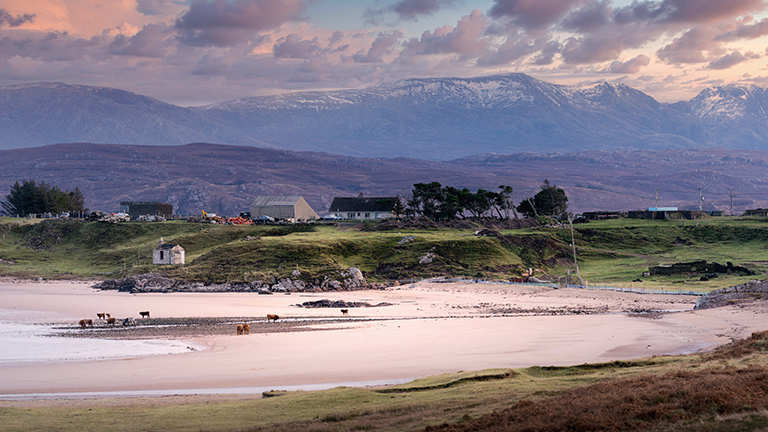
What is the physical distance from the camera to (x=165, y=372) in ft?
105

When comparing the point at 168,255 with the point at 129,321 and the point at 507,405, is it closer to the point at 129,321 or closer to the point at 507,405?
the point at 129,321

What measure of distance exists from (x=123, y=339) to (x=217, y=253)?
46389 mm

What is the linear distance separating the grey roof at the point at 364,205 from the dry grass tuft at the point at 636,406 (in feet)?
398

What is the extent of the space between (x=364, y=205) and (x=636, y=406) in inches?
5108

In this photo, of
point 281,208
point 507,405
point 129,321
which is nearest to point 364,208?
point 281,208

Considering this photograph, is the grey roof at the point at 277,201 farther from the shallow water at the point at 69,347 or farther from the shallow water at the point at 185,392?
the shallow water at the point at 185,392

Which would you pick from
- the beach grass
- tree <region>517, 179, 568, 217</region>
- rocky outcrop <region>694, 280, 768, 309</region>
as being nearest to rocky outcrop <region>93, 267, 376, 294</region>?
rocky outcrop <region>694, 280, 768, 309</region>

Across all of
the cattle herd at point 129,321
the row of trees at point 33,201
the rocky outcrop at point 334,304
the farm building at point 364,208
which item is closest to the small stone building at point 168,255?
the rocky outcrop at point 334,304

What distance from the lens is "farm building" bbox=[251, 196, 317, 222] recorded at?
14211cm

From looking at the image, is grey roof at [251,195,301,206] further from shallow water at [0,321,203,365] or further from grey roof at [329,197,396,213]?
shallow water at [0,321,203,365]

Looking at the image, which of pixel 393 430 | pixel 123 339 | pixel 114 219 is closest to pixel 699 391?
pixel 393 430

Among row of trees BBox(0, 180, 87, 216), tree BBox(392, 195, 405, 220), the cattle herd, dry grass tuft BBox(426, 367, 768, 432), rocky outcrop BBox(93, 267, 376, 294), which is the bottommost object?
the cattle herd

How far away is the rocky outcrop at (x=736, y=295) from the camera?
48188 millimetres

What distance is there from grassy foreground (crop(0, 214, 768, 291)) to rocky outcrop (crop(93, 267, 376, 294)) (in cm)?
126
